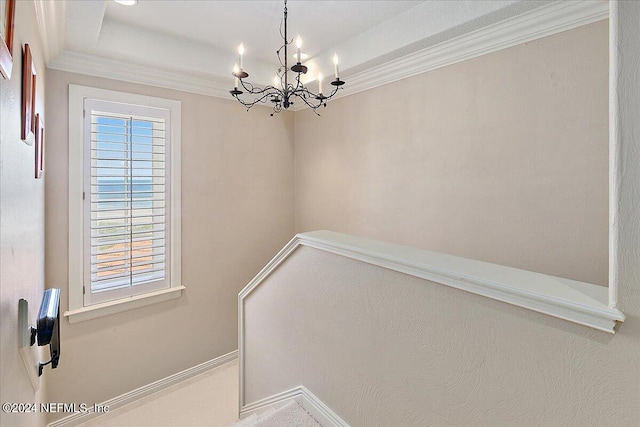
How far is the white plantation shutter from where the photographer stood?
8.46ft

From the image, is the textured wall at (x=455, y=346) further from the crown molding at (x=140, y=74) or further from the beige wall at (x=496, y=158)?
the crown molding at (x=140, y=74)

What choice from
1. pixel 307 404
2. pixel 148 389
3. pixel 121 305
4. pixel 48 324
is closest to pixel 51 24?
pixel 48 324

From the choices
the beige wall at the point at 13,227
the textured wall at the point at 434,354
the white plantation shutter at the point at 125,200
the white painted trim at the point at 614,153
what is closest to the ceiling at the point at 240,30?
the white plantation shutter at the point at 125,200

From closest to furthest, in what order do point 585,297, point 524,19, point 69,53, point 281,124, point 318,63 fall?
point 585,297 → point 524,19 → point 69,53 → point 318,63 → point 281,124

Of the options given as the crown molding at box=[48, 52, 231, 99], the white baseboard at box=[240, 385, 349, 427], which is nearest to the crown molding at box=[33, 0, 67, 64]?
the crown molding at box=[48, 52, 231, 99]

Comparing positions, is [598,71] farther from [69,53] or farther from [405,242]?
[69,53]

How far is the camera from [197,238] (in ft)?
10.4

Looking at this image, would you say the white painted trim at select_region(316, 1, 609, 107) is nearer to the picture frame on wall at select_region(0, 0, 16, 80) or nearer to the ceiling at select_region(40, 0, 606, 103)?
the ceiling at select_region(40, 0, 606, 103)

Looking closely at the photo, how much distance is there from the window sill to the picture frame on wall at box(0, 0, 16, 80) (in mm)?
2285

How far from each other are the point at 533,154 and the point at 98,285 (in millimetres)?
3450

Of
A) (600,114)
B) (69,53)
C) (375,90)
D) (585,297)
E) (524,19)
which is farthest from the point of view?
(375,90)

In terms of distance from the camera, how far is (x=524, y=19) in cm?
→ 196

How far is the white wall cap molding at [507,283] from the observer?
769 millimetres

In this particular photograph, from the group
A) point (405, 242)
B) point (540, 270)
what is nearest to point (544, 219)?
point (540, 270)
